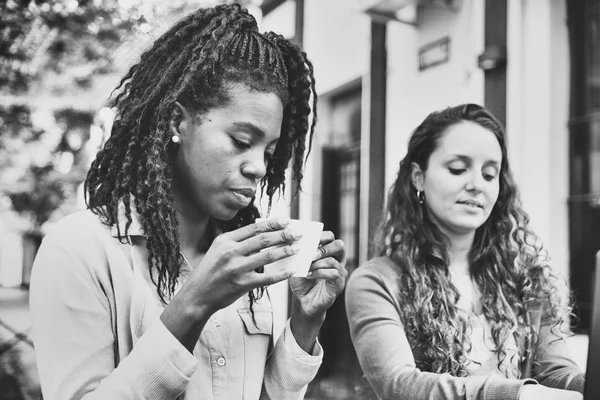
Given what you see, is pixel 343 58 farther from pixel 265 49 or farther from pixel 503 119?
pixel 265 49

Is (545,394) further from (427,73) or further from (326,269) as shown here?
(427,73)

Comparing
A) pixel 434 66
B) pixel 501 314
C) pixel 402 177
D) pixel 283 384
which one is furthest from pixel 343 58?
pixel 283 384

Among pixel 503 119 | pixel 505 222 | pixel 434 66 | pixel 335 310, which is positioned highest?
pixel 434 66

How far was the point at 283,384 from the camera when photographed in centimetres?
151

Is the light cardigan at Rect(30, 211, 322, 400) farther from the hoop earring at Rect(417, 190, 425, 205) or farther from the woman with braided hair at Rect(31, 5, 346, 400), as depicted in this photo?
the hoop earring at Rect(417, 190, 425, 205)

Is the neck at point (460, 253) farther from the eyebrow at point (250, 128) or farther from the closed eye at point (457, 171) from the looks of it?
the eyebrow at point (250, 128)

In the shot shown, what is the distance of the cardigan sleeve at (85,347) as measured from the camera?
1143 mm

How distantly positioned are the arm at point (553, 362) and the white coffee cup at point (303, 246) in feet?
3.44

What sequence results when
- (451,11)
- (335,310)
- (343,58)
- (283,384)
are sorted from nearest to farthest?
(283,384) < (451,11) < (343,58) < (335,310)

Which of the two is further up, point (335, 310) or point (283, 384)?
point (283, 384)

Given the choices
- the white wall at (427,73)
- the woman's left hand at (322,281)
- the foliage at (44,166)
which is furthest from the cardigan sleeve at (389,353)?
the foliage at (44,166)

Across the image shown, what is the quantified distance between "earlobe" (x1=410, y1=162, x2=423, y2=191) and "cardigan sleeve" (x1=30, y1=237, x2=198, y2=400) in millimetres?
1212

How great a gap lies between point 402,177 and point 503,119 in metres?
1.69

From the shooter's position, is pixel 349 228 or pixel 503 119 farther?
pixel 349 228
